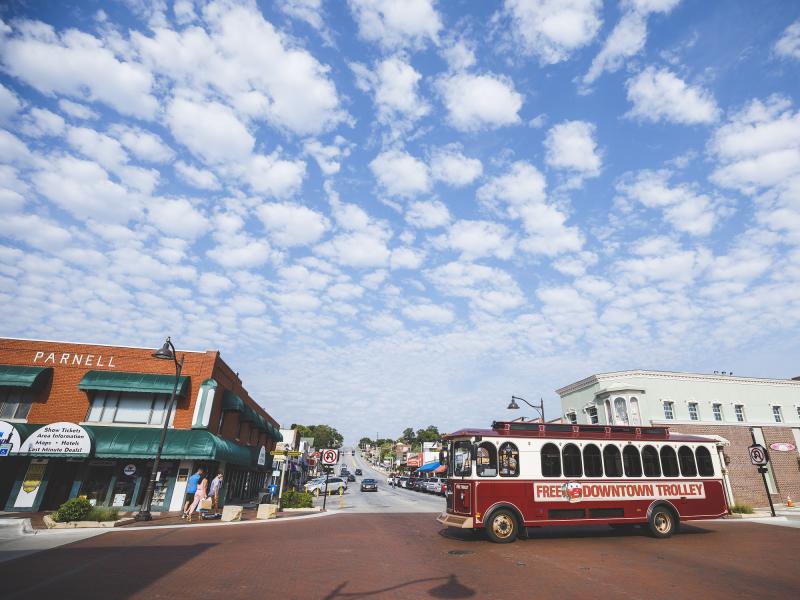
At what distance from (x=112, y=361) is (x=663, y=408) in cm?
3443

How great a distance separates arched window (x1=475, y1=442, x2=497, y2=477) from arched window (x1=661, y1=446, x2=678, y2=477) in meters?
5.99

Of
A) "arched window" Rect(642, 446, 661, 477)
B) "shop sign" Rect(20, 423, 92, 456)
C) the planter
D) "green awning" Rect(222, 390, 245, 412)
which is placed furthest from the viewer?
"green awning" Rect(222, 390, 245, 412)

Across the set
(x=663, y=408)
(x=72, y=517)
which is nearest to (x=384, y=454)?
(x=663, y=408)

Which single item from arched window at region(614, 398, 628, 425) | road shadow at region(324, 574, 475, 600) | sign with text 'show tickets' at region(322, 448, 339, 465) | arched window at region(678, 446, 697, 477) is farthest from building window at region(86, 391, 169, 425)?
arched window at region(614, 398, 628, 425)

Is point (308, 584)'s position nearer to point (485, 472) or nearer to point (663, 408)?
point (485, 472)

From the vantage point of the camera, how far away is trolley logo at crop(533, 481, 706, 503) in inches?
502

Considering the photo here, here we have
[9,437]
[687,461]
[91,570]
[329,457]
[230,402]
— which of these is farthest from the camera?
[230,402]

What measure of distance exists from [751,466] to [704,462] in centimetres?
→ 2113

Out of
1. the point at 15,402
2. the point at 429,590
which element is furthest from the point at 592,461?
the point at 15,402

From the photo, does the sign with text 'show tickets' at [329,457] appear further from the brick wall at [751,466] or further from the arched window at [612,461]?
the brick wall at [751,466]

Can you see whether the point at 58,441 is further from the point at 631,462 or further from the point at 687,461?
the point at 687,461

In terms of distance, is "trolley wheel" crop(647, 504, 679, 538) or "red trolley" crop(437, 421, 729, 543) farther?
"trolley wheel" crop(647, 504, 679, 538)

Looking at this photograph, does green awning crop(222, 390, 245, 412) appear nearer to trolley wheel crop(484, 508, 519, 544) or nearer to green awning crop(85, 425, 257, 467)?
green awning crop(85, 425, 257, 467)

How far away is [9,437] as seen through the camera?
58.7 ft
